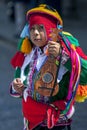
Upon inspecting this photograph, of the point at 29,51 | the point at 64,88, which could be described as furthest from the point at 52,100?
the point at 29,51

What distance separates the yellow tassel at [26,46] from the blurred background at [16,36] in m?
0.86

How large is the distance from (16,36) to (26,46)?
7788 millimetres

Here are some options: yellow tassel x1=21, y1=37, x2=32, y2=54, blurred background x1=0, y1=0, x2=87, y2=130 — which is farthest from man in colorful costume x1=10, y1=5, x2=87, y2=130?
blurred background x1=0, y1=0, x2=87, y2=130

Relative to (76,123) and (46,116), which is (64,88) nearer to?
(46,116)

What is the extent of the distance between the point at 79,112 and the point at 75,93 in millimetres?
2911

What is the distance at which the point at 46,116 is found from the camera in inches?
168

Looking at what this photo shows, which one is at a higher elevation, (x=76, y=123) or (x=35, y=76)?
(x=35, y=76)

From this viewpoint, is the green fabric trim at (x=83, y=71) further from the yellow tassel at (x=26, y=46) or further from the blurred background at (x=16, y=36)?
the blurred background at (x=16, y=36)

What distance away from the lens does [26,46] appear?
14.3 ft

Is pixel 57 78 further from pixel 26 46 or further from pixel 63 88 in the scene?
pixel 26 46

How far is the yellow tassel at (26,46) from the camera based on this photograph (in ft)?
14.3

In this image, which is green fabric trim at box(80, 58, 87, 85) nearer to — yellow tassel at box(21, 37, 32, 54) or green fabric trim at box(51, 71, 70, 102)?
green fabric trim at box(51, 71, 70, 102)

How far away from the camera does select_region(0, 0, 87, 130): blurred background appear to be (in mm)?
6809

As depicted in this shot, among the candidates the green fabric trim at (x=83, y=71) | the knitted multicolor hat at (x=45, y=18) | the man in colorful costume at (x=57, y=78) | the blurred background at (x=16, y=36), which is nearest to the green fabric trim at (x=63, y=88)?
the man in colorful costume at (x=57, y=78)
